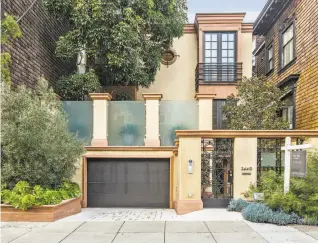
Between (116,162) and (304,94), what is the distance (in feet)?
26.4

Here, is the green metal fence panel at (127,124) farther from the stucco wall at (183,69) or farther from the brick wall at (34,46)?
the stucco wall at (183,69)

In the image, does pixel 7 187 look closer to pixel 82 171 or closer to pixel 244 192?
pixel 82 171

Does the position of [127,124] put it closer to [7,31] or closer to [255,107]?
[255,107]

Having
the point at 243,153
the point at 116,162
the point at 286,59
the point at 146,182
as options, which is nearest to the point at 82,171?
the point at 116,162

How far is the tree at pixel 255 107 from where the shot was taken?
590 inches

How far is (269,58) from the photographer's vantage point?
65.2 feet

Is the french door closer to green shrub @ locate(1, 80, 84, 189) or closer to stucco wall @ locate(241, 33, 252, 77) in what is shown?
stucco wall @ locate(241, 33, 252, 77)

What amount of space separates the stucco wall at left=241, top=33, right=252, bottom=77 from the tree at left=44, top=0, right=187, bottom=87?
427 cm

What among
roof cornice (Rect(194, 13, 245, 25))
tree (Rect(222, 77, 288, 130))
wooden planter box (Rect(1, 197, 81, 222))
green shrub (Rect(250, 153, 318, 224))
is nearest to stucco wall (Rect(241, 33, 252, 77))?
roof cornice (Rect(194, 13, 245, 25))

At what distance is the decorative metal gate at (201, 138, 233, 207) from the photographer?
1129 centimetres

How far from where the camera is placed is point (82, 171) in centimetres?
1368

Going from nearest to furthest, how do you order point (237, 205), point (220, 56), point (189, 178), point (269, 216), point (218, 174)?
point (269, 216) → point (237, 205) → point (189, 178) → point (218, 174) → point (220, 56)

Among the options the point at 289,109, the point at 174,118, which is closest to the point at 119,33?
the point at 174,118

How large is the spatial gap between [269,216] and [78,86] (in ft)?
30.5
